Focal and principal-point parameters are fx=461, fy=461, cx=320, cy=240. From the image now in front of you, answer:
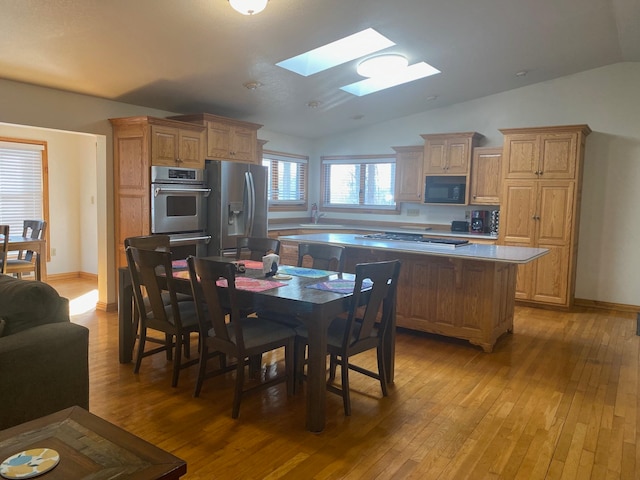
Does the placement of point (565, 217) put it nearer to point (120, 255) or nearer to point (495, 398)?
point (495, 398)

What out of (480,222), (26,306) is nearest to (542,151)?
(480,222)

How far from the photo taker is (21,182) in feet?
20.4

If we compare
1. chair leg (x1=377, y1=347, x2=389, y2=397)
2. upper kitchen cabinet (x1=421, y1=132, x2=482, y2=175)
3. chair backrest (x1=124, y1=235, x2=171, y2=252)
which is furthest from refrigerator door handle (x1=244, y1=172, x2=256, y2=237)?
chair leg (x1=377, y1=347, x2=389, y2=397)

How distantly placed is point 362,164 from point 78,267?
466cm

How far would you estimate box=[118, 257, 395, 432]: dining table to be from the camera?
8.29 feet

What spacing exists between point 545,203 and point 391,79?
7.68 ft

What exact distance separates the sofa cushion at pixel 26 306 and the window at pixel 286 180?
4935 mm

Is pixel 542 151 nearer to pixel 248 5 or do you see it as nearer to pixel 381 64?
pixel 381 64

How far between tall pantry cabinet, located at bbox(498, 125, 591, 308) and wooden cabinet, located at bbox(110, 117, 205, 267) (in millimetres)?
3785

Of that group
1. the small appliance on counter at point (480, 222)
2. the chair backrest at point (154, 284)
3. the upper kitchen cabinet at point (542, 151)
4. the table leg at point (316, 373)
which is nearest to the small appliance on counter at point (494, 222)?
the small appliance on counter at point (480, 222)

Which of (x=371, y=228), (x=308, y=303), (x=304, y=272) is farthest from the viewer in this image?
(x=371, y=228)

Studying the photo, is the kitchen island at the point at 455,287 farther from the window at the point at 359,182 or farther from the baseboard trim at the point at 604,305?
the window at the point at 359,182

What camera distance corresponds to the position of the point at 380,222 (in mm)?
7270

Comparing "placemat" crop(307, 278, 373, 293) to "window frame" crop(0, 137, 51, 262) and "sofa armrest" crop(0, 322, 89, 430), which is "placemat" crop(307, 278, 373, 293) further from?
"window frame" crop(0, 137, 51, 262)
